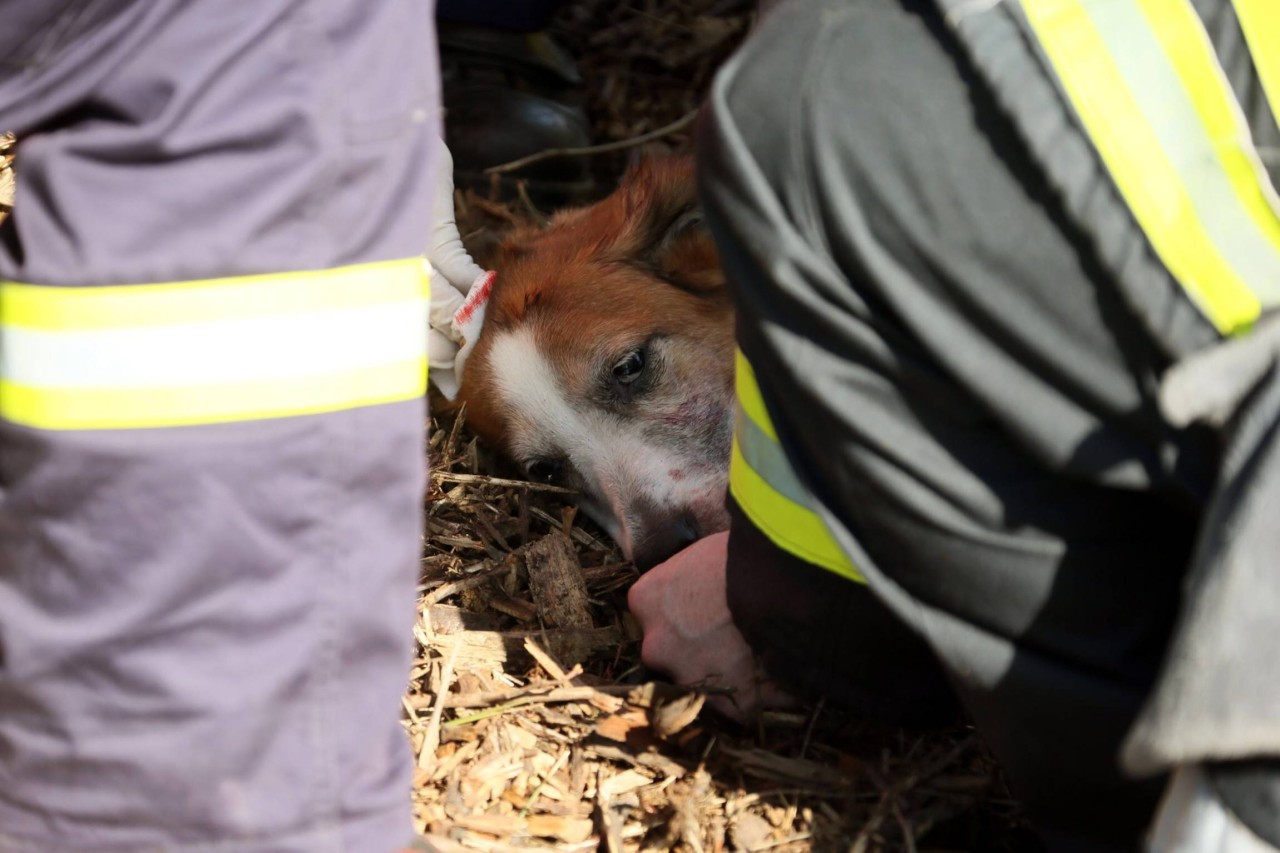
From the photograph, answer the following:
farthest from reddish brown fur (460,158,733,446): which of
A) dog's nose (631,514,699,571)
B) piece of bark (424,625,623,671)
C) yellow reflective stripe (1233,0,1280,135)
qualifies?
yellow reflective stripe (1233,0,1280,135)

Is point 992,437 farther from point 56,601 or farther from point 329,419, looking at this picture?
point 56,601

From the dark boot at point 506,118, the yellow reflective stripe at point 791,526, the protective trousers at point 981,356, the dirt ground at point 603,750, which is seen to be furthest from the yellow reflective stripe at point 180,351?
the dark boot at point 506,118

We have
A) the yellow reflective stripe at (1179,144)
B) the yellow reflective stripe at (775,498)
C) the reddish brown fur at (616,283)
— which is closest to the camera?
the yellow reflective stripe at (1179,144)

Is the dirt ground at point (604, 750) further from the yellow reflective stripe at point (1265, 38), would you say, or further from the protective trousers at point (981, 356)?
the yellow reflective stripe at point (1265, 38)

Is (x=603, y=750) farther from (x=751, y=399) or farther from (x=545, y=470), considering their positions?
(x=545, y=470)

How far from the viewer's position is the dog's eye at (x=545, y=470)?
295 centimetres

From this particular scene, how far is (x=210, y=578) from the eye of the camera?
4.05 ft

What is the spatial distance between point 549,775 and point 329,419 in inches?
32.6

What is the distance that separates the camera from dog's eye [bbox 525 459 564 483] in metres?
2.95

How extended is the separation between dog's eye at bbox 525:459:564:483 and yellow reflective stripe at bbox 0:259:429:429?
1689 mm

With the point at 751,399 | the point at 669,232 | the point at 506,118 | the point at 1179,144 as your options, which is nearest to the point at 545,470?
the point at 669,232

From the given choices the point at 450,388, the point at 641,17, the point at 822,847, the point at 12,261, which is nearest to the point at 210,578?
the point at 12,261

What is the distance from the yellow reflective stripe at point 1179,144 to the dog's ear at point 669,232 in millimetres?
1813

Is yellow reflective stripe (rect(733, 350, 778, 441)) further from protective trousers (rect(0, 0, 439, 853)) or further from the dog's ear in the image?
the dog's ear
